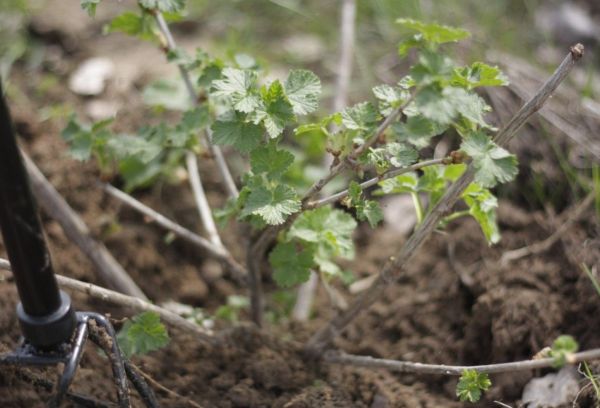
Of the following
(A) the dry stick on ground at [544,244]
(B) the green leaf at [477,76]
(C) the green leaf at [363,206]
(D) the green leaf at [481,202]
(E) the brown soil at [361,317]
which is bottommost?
(E) the brown soil at [361,317]

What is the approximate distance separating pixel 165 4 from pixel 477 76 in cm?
74

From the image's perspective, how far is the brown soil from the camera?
175 centimetres

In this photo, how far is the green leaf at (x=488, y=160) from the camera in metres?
1.37

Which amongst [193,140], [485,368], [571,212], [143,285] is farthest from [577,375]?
[143,285]

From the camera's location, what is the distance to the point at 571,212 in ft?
7.25

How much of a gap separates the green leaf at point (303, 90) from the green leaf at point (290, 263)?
38cm

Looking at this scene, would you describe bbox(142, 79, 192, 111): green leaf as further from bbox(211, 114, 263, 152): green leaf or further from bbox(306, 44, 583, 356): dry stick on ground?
bbox(306, 44, 583, 356): dry stick on ground

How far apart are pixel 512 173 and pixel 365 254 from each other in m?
1.16

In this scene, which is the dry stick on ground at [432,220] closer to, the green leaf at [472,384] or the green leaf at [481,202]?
the green leaf at [481,202]

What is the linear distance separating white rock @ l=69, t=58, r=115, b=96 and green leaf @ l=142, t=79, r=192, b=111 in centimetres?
82

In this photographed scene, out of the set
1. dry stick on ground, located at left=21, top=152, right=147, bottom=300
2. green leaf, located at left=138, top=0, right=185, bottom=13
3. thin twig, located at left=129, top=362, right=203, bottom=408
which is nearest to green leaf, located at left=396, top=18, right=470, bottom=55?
green leaf, located at left=138, top=0, right=185, bottom=13

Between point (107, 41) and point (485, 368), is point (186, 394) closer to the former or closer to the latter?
point (485, 368)

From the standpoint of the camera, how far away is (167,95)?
2188 mm

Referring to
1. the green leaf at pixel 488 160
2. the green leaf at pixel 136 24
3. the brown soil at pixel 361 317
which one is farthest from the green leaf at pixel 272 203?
the green leaf at pixel 136 24
